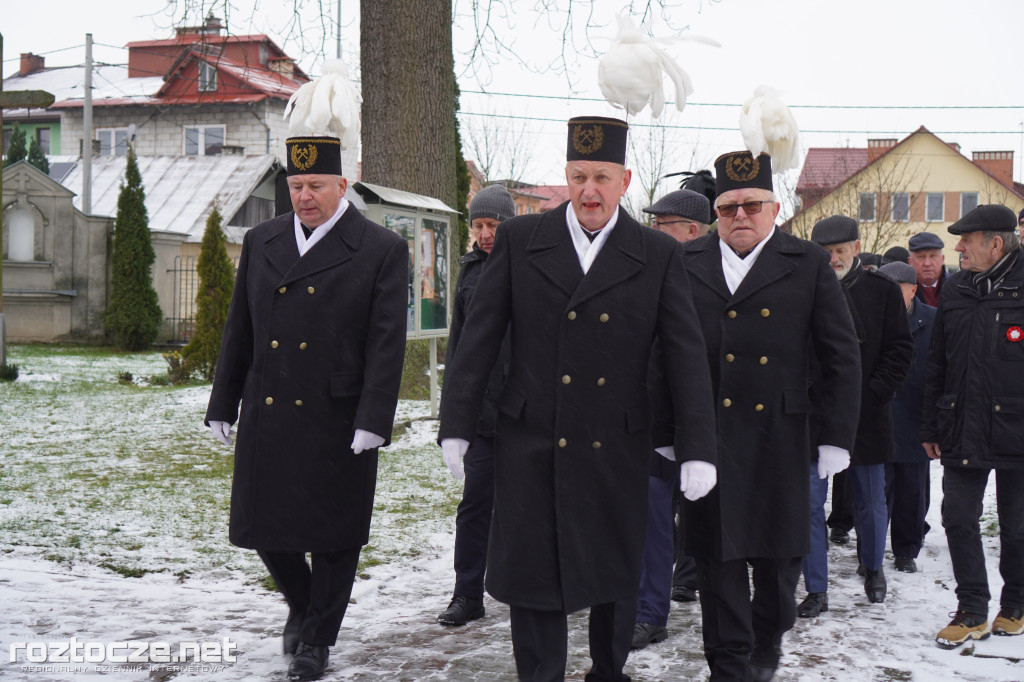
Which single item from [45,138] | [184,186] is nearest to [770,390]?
[184,186]

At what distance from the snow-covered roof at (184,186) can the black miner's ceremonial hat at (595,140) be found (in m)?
28.1

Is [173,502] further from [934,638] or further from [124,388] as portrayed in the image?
[124,388]

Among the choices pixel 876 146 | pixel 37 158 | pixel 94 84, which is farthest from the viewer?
pixel 94 84

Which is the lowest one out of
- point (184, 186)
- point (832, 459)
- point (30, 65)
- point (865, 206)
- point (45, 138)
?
point (832, 459)

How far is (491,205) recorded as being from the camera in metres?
5.89

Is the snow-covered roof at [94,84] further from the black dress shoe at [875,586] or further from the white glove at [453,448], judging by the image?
the white glove at [453,448]

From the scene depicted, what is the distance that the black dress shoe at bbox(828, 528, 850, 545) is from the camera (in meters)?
7.83

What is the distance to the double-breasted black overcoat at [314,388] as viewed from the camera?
180 inches

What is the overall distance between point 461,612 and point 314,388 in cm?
162

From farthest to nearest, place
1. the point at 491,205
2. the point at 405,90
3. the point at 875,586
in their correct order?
the point at 405,90 < the point at 875,586 < the point at 491,205

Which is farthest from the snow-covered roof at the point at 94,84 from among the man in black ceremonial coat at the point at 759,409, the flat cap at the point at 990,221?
the man in black ceremonial coat at the point at 759,409

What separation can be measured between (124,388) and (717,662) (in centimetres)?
1381

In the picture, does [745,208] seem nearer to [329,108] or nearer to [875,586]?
[329,108]

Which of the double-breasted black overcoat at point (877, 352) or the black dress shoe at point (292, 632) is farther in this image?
the double-breasted black overcoat at point (877, 352)
